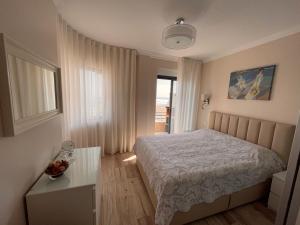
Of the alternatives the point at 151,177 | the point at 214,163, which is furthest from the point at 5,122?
the point at 214,163

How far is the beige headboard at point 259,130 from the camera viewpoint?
2.02 metres

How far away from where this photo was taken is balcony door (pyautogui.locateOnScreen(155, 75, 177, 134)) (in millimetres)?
3961

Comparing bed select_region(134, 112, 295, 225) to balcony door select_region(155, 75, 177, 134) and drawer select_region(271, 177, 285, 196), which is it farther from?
balcony door select_region(155, 75, 177, 134)

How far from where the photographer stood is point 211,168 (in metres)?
1.64

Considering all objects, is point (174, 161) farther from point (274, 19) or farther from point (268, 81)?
point (274, 19)

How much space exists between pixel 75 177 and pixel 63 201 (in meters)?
0.20

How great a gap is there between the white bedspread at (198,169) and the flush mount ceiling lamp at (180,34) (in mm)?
1618

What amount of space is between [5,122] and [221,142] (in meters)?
2.86

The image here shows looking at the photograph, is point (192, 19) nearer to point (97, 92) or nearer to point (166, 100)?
point (97, 92)

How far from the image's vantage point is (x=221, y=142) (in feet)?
8.39

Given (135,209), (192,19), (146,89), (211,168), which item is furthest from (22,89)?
(146,89)

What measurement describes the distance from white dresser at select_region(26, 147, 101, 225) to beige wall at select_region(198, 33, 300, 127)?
2.89 meters

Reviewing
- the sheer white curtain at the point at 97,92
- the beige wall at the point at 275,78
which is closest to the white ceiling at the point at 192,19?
the beige wall at the point at 275,78

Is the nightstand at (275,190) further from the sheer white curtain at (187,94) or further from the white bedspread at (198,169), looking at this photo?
the sheer white curtain at (187,94)
